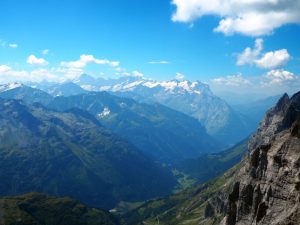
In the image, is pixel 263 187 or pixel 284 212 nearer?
pixel 284 212

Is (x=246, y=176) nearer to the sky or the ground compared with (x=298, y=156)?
nearer to the ground

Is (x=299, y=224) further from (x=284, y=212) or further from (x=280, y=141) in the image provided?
(x=280, y=141)

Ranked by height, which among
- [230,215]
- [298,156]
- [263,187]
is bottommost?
[230,215]

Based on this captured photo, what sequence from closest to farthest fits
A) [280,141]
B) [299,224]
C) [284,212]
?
[299,224]
[284,212]
[280,141]

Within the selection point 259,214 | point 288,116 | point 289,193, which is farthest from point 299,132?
point 288,116

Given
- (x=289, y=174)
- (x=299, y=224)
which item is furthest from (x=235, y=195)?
(x=299, y=224)

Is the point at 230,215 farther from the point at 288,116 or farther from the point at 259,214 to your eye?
the point at 288,116

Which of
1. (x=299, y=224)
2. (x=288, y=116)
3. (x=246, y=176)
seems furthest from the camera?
(x=288, y=116)
